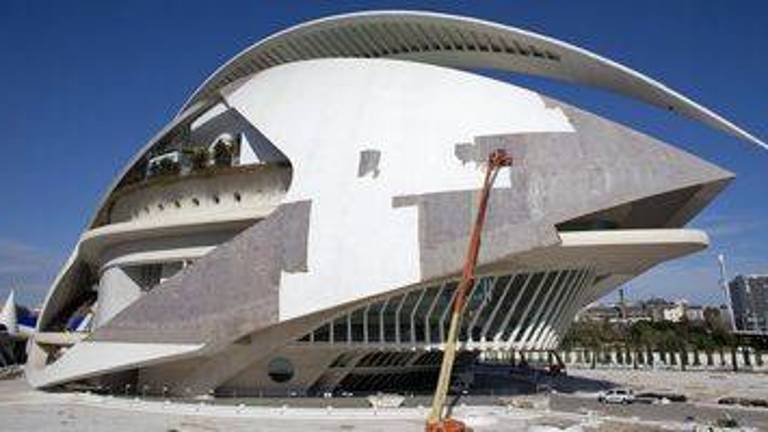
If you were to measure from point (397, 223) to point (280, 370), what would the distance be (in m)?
9.65

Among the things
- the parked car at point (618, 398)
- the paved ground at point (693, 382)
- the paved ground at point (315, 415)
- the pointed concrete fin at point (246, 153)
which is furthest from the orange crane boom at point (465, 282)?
the paved ground at point (693, 382)

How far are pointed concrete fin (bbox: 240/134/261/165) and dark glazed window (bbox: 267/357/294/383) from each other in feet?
37.4

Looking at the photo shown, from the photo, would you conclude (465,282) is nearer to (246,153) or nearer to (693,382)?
(246,153)

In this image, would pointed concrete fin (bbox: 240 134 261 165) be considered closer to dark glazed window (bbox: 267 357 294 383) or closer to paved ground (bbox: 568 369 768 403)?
dark glazed window (bbox: 267 357 294 383)

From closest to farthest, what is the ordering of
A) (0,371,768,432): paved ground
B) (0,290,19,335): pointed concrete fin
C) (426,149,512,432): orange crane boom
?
(426,149,512,432): orange crane boom → (0,371,768,432): paved ground → (0,290,19,335): pointed concrete fin

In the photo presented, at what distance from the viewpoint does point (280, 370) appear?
3509cm

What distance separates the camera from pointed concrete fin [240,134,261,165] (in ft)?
134

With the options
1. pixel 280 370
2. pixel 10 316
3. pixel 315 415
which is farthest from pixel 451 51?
pixel 10 316

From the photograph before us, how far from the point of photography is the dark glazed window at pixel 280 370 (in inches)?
1366

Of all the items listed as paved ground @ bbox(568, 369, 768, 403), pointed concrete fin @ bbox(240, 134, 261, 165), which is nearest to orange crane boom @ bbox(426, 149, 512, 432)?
pointed concrete fin @ bbox(240, 134, 261, 165)

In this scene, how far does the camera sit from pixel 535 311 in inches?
1373

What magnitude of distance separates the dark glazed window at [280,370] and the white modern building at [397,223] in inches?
2.8

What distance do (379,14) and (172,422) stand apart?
23085 millimetres

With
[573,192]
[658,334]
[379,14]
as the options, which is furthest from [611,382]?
[658,334]
